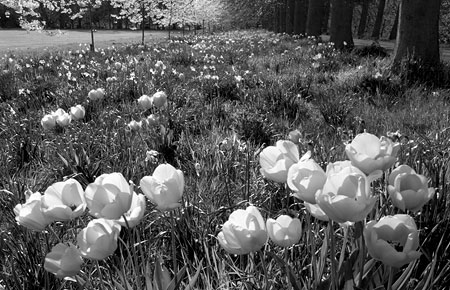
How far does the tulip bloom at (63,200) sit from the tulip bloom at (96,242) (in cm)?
9

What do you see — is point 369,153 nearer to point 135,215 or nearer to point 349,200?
point 349,200

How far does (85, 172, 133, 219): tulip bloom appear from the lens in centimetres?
111

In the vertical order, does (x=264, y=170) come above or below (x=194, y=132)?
above

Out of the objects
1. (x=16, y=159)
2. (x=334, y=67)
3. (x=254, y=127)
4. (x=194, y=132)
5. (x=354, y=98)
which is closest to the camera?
(x=16, y=159)

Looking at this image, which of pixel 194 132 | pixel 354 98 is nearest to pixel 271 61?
pixel 354 98

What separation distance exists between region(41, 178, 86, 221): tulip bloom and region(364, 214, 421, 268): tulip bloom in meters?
0.81

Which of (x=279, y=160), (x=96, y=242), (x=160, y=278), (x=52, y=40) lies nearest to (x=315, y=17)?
(x=279, y=160)

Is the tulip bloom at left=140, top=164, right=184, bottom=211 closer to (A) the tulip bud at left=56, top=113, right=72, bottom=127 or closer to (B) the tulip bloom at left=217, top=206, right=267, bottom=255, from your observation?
(B) the tulip bloom at left=217, top=206, right=267, bottom=255

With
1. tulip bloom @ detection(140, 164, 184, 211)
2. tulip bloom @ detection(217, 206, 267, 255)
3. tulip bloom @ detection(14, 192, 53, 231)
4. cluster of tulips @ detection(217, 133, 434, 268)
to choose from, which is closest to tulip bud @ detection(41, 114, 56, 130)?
tulip bloom @ detection(14, 192, 53, 231)

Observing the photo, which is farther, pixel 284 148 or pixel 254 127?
pixel 254 127

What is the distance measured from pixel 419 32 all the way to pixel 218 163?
5646mm

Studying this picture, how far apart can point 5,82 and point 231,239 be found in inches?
262

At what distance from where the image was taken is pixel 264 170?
1.33 m

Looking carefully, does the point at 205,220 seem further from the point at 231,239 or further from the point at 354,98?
the point at 354,98
